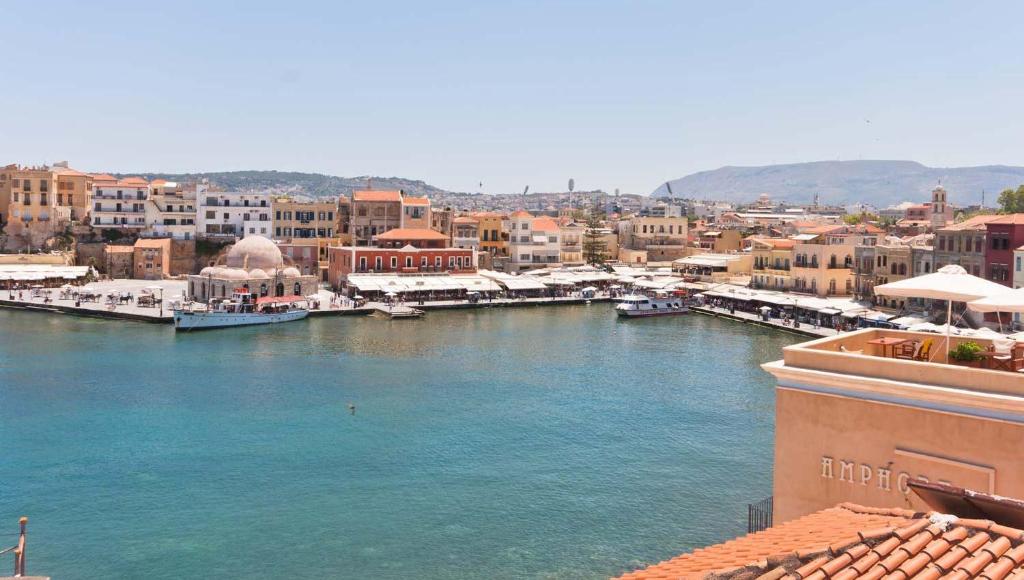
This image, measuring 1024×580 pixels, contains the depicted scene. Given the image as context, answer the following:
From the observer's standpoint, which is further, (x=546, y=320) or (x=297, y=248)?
(x=297, y=248)

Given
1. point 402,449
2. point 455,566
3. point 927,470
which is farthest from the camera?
point 402,449

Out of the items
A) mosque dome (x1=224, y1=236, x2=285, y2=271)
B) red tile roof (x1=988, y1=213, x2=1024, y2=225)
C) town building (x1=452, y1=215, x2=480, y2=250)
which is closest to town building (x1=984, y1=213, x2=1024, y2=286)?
red tile roof (x1=988, y1=213, x2=1024, y2=225)

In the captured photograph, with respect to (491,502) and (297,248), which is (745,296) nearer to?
(297,248)

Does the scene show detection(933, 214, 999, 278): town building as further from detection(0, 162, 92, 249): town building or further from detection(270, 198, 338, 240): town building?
detection(0, 162, 92, 249): town building

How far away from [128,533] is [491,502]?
7.10 metres

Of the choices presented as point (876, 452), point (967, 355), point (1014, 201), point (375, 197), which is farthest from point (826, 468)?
point (1014, 201)

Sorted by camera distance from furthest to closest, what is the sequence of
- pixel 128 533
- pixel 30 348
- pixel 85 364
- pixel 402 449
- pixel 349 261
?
pixel 349 261 < pixel 30 348 < pixel 85 364 < pixel 402 449 < pixel 128 533

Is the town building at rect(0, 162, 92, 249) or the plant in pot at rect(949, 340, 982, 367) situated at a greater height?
the town building at rect(0, 162, 92, 249)

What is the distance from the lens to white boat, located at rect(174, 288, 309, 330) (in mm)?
45344

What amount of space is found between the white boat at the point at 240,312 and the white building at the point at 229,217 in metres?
19.2

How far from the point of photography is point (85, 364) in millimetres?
34156

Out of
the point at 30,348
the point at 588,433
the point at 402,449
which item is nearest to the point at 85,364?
the point at 30,348

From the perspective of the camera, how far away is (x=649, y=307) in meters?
53.1

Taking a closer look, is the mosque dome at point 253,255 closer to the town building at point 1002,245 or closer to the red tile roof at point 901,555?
the town building at point 1002,245
